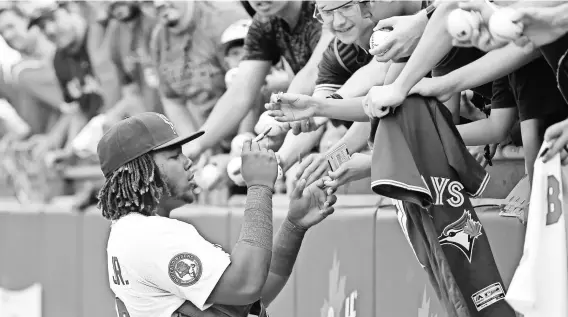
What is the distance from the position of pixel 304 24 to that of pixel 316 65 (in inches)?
15.7

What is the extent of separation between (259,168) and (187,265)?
0.42 m

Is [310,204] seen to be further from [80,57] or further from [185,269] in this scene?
[80,57]

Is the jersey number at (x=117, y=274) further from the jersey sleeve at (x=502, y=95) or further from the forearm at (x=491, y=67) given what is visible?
the jersey sleeve at (x=502, y=95)

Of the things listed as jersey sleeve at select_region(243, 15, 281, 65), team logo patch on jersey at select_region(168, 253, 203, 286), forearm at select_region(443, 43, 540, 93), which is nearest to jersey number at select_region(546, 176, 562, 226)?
forearm at select_region(443, 43, 540, 93)

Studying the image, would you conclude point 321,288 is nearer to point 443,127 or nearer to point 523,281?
point 443,127

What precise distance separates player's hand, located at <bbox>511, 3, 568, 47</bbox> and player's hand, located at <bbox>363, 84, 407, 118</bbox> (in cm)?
48

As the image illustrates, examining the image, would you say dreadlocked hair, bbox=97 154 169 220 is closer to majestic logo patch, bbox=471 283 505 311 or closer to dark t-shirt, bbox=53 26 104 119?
majestic logo patch, bbox=471 283 505 311

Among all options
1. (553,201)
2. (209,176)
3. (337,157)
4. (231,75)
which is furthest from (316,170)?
(209,176)

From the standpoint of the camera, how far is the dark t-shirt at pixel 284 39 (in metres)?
4.87

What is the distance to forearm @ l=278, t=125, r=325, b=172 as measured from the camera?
4555 millimetres

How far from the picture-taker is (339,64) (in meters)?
4.30

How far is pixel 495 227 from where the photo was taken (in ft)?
11.9

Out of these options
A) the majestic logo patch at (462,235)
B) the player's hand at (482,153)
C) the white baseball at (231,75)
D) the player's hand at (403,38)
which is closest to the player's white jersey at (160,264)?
the majestic logo patch at (462,235)

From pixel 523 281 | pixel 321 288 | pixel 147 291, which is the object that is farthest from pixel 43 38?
pixel 523 281
